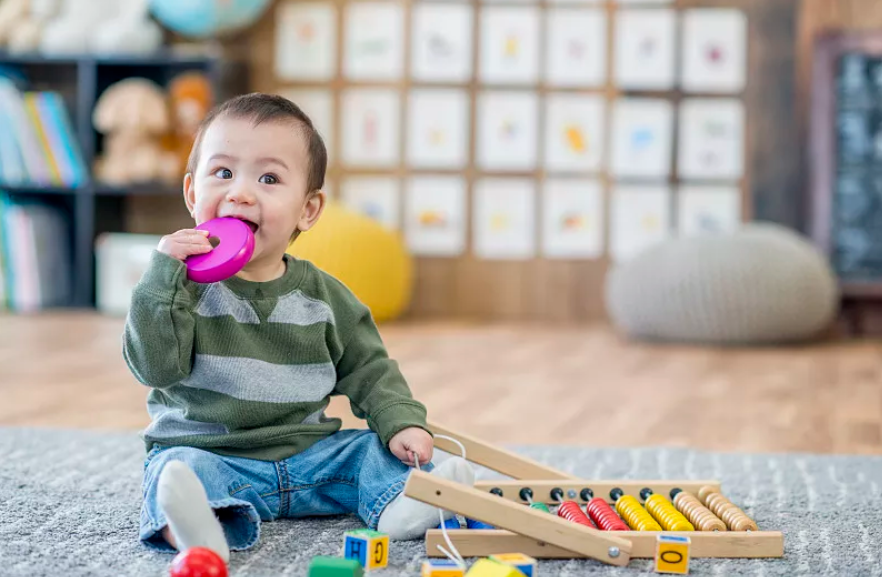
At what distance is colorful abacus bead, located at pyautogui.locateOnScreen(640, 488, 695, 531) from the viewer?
97 centimetres

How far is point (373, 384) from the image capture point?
3.54 feet

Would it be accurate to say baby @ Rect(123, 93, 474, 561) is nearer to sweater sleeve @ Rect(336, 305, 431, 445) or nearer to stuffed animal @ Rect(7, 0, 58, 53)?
sweater sleeve @ Rect(336, 305, 431, 445)

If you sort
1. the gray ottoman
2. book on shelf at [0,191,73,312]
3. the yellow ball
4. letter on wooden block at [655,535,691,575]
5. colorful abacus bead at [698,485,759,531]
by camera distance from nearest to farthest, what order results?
letter on wooden block at [655,535,691,575], colorful abacus bead at [698,485,759,531], the gray ottoman, the yellow ball, book on shelf at [0,191,73,312]

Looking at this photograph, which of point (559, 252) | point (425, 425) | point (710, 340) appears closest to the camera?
point (425, 425)

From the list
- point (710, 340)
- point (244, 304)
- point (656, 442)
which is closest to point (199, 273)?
point (244, 304)

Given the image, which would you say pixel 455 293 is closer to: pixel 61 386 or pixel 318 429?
pixel 61 386

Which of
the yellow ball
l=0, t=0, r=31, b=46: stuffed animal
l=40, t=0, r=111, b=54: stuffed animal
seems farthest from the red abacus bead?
l=0, t=0, r=31, b=46: stuffed animal

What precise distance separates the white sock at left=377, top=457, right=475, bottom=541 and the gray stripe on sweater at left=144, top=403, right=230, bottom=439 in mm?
171

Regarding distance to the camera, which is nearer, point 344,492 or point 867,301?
point 344,492

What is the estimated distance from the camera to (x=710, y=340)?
9.64 ft

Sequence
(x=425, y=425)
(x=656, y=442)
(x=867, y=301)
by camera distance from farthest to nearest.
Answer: (x=867, y=301) < (x=656, y=442) < (x=425, y=425)

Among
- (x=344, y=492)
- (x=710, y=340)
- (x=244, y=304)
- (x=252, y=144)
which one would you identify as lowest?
(x=710, y=340)

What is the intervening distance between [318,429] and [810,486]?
1.88 feet

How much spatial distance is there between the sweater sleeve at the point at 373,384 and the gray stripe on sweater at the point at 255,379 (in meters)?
0.05
